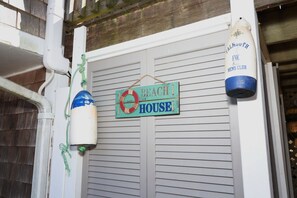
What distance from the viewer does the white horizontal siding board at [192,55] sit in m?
1.46

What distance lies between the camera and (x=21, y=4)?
2025 millimetres

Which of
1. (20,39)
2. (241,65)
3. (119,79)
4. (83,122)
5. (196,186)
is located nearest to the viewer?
(241,65)

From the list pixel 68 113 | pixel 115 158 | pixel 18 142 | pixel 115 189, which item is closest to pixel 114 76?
pixel 68 113

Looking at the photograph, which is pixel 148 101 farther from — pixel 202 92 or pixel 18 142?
pixel 18 142

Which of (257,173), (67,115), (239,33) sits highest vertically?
(239,33)

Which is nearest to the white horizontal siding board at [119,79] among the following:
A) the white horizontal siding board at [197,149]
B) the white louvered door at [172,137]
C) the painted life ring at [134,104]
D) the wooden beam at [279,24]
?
the white louvered door at [172,137]

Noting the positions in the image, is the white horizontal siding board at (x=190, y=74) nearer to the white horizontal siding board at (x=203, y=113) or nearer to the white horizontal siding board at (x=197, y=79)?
the white horizontal siding board at (x=197, y=79)

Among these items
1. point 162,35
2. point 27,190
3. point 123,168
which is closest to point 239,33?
point 162,35

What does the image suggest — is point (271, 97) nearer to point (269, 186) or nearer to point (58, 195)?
point (269, 186)

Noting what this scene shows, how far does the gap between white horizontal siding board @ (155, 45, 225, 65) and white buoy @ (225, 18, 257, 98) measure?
17cm

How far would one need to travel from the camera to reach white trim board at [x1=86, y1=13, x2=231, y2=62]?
58.2 inches

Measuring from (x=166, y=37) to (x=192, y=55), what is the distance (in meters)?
0.25

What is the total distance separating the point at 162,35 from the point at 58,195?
154cm

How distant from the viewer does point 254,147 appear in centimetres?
125
